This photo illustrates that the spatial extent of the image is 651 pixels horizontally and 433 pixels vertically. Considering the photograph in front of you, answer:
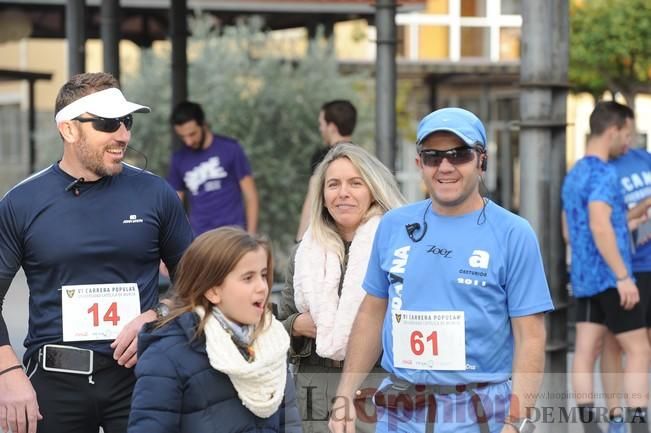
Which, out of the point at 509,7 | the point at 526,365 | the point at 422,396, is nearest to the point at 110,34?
the point at 422,396

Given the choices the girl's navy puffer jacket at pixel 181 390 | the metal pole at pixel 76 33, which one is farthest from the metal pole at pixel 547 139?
the metal pole at pixel 76 33

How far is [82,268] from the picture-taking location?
4836 millimetres

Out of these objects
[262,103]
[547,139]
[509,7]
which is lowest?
[547,139]

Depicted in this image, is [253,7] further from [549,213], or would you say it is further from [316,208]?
[316,208]

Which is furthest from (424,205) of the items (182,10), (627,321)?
(182,10)

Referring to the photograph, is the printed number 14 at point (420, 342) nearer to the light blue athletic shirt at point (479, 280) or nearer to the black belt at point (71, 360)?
the light blue athletic shirt at point (479, 280)

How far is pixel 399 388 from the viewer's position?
14.2 ft

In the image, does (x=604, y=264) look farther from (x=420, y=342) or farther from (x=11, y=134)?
(x=11, y=134)

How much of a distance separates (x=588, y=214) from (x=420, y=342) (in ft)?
11.8

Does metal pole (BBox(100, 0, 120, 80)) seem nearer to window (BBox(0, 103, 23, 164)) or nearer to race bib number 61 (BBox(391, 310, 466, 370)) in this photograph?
race bib number 61 (BBox(391, 310, 466, 370))

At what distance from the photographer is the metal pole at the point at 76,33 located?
11852 mm

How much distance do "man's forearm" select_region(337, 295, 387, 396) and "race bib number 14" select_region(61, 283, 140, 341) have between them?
81 cm

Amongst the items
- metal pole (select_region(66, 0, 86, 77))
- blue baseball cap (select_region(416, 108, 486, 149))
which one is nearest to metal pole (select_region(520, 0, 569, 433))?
blue baseball cap (select_region(416, 108, 486, 149))

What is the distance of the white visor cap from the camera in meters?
4.89
